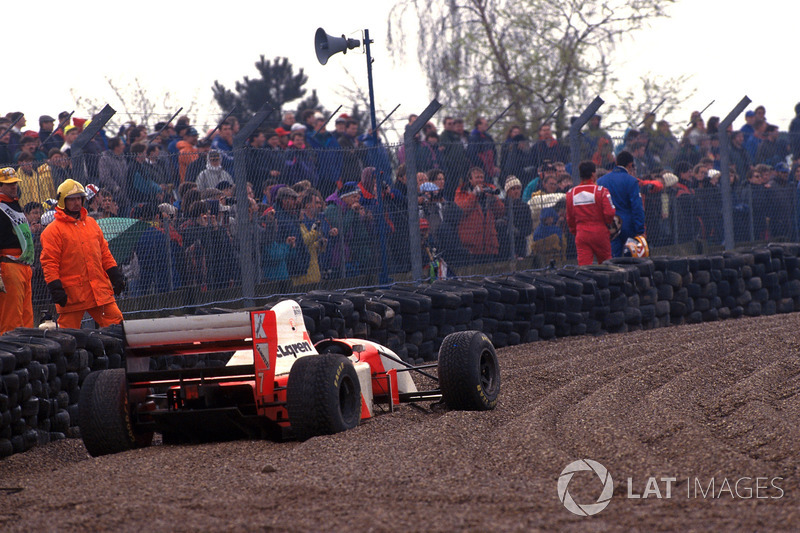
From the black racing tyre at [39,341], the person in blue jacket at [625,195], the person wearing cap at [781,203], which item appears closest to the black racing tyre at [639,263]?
the person in blue jacket at [625,195]

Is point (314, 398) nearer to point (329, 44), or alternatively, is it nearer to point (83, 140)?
point (83, 140)

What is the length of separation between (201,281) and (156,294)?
402 millimetres

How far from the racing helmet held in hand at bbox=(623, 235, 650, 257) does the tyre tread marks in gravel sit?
796cm

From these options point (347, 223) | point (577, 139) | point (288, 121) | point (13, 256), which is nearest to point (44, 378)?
point (13, 256)

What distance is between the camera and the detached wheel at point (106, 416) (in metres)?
5.84

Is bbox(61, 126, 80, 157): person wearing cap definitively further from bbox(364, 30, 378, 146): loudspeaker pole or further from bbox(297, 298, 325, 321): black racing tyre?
bbox(297, 298, 325, 321): black racing tyre

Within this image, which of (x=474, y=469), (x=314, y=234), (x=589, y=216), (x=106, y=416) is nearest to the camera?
(x=474, y=469)

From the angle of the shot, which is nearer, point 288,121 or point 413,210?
point 413,210

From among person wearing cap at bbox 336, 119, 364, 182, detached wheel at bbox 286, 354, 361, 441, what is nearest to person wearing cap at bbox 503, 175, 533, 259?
person wearing cap at bbox 336, 119, 364, 182

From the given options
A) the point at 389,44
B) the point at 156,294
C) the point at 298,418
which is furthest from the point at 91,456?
the point at 389,44

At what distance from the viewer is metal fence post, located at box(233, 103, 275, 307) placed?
30.2ft

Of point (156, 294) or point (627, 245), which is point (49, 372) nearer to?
point (156, 294)

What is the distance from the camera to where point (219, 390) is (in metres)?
5.88

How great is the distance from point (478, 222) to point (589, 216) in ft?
4.99
